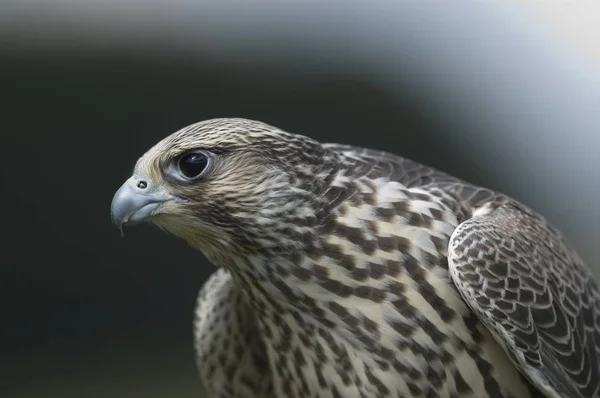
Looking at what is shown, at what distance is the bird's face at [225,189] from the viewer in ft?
8.81

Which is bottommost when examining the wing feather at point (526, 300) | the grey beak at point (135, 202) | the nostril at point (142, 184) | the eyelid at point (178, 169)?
the wing feather at point (526, 300)

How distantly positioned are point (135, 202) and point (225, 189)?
0.29 meters

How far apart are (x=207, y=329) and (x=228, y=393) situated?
30 centimetres

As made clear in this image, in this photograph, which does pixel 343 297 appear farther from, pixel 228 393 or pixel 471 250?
pixel 228 393

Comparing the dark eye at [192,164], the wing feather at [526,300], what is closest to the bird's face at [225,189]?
the dark eye at [192,164]

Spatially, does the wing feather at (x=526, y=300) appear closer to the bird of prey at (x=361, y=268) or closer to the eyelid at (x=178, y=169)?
the bird of prey at (x=361, y=268)

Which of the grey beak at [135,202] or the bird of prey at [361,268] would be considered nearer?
the grey beak at [135,202]

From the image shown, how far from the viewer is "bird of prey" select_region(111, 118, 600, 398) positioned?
274cm

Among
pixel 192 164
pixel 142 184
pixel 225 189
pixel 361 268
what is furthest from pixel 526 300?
pixel 142 184

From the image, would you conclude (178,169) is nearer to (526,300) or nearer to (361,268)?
(361,268)

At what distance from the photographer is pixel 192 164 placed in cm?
270

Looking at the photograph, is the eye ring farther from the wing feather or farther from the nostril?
the wing feather

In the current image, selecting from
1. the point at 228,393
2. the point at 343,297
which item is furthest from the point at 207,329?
the point at 343,297

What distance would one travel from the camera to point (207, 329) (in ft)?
12.0
